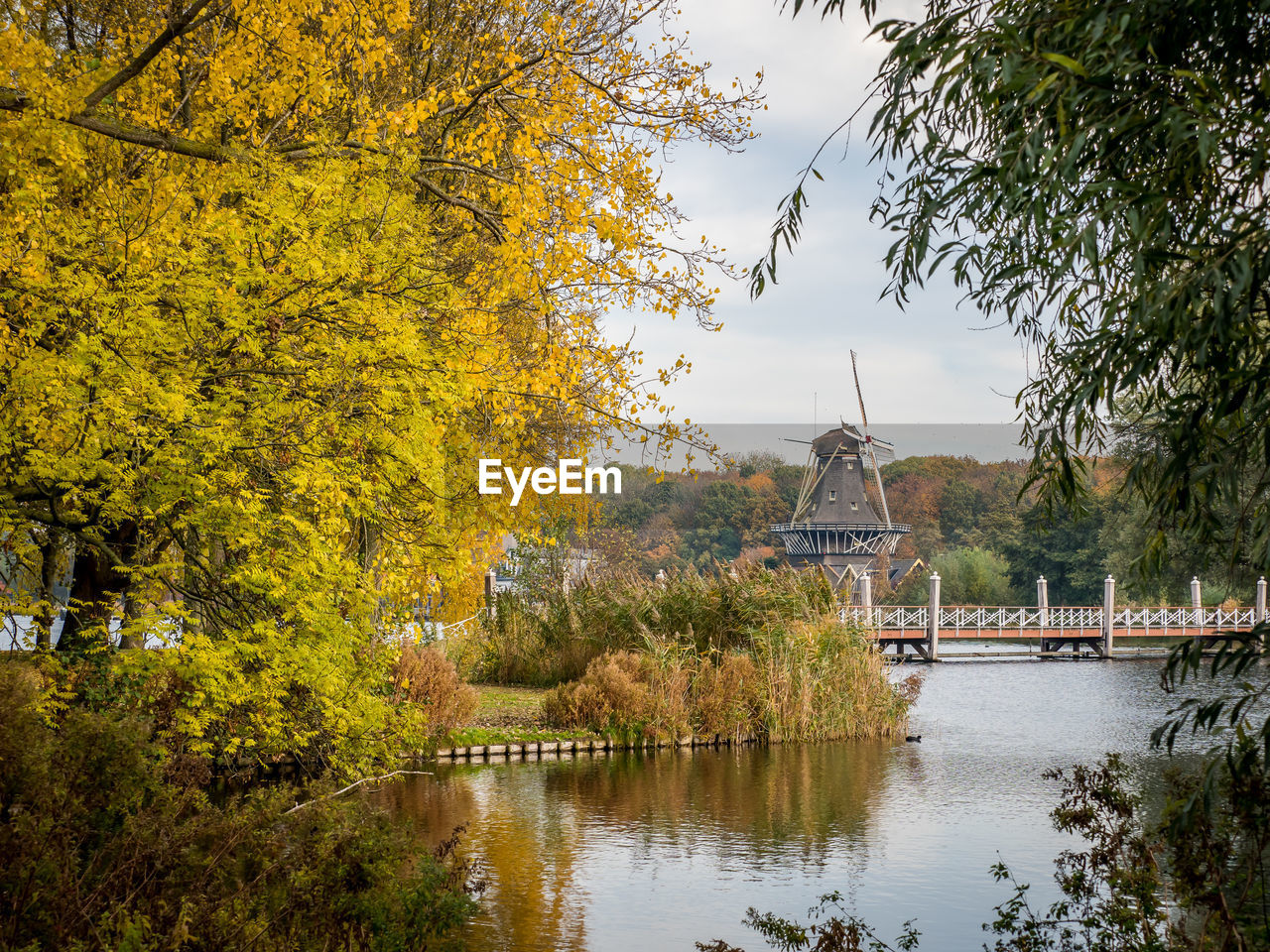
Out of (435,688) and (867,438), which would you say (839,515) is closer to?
(867,438)

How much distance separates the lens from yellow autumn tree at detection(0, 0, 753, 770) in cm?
613

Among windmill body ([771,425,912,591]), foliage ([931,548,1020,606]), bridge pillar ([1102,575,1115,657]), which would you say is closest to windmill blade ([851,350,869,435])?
windmill body ([771,425,912,591])

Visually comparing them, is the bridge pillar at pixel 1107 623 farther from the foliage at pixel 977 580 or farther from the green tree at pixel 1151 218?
the green tree at pixel 1151 218

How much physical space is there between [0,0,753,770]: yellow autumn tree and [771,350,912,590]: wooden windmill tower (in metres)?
37.3

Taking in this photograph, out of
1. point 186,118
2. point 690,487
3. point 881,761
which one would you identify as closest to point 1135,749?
point 881,761

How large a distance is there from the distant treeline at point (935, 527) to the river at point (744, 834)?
27330mm

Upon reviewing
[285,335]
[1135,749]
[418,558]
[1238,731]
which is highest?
[285,335]

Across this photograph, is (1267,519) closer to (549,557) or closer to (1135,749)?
(1135,749)

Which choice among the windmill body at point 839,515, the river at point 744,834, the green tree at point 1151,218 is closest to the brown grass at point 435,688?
the river at point 744,834

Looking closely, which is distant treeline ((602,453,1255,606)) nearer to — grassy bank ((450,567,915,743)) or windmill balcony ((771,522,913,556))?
windmill balcony ((771,522,913,556))

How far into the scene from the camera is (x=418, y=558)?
8.11 m

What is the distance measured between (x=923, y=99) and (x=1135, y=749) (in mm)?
11578

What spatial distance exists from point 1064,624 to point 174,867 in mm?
32736

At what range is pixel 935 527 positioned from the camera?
173ft
